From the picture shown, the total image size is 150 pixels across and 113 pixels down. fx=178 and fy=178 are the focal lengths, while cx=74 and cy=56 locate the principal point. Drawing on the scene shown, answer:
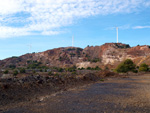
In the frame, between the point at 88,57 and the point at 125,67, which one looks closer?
the point at 125,67

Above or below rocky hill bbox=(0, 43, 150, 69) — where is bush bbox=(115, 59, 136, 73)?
below

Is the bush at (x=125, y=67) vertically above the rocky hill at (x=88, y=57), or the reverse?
the rocky hill at (x=88, y=57)

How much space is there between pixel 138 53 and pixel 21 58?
76.9m

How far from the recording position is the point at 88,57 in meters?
110

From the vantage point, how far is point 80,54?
11856 cm

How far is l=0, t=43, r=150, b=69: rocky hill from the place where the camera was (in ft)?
291

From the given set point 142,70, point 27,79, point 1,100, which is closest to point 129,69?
point 142,70

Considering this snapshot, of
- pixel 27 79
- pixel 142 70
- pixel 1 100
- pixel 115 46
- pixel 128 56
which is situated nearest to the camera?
pixel 1 100

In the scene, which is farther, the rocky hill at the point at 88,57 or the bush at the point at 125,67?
the rocky hill at the point at 88,57

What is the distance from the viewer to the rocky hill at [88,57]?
8875 centimetres

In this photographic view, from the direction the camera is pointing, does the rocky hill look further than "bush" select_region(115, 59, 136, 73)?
Yes

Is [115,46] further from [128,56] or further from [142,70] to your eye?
[142,70]

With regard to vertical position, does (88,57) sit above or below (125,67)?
above

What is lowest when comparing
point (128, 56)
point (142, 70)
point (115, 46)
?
point (142, 70)
